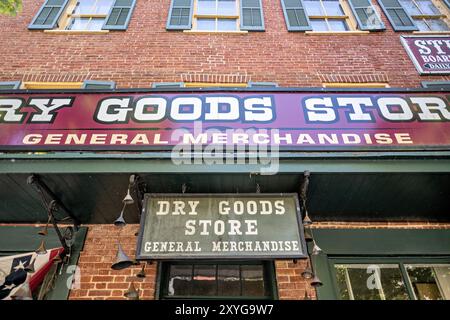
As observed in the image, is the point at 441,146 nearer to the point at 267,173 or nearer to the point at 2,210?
the point at 267,173

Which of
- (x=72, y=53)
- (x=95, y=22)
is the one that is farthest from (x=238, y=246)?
(x=95, y=22)

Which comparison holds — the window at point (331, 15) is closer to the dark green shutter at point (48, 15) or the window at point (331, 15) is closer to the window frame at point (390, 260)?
the window frame at point (390, 260)

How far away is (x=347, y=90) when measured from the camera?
15.1 ft

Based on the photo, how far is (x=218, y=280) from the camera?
165 inches

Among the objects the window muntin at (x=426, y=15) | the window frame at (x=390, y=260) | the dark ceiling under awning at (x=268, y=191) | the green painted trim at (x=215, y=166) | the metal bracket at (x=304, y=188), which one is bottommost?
the window frame at (x=390, y=260)

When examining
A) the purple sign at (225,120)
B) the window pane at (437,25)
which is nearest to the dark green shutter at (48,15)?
the purple sign at (225,120)

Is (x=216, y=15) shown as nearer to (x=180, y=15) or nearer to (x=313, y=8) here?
(x=180, y=15)

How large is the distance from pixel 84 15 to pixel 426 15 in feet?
28.3

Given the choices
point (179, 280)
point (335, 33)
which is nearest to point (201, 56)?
point (335, 33)

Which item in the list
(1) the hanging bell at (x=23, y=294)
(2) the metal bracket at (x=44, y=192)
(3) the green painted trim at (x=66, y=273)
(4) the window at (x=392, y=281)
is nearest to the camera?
(1) the hanging bell at (x=23, y=294)

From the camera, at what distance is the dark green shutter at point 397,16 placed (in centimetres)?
738

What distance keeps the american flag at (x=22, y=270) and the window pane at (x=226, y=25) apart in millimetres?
5954

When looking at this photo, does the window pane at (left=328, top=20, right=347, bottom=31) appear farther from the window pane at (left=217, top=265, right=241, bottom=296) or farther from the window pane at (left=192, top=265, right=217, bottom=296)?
the window pane at (left=192, top=265, right=217, bottom=296)

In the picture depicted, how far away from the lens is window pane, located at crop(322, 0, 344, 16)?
8.07 meters
